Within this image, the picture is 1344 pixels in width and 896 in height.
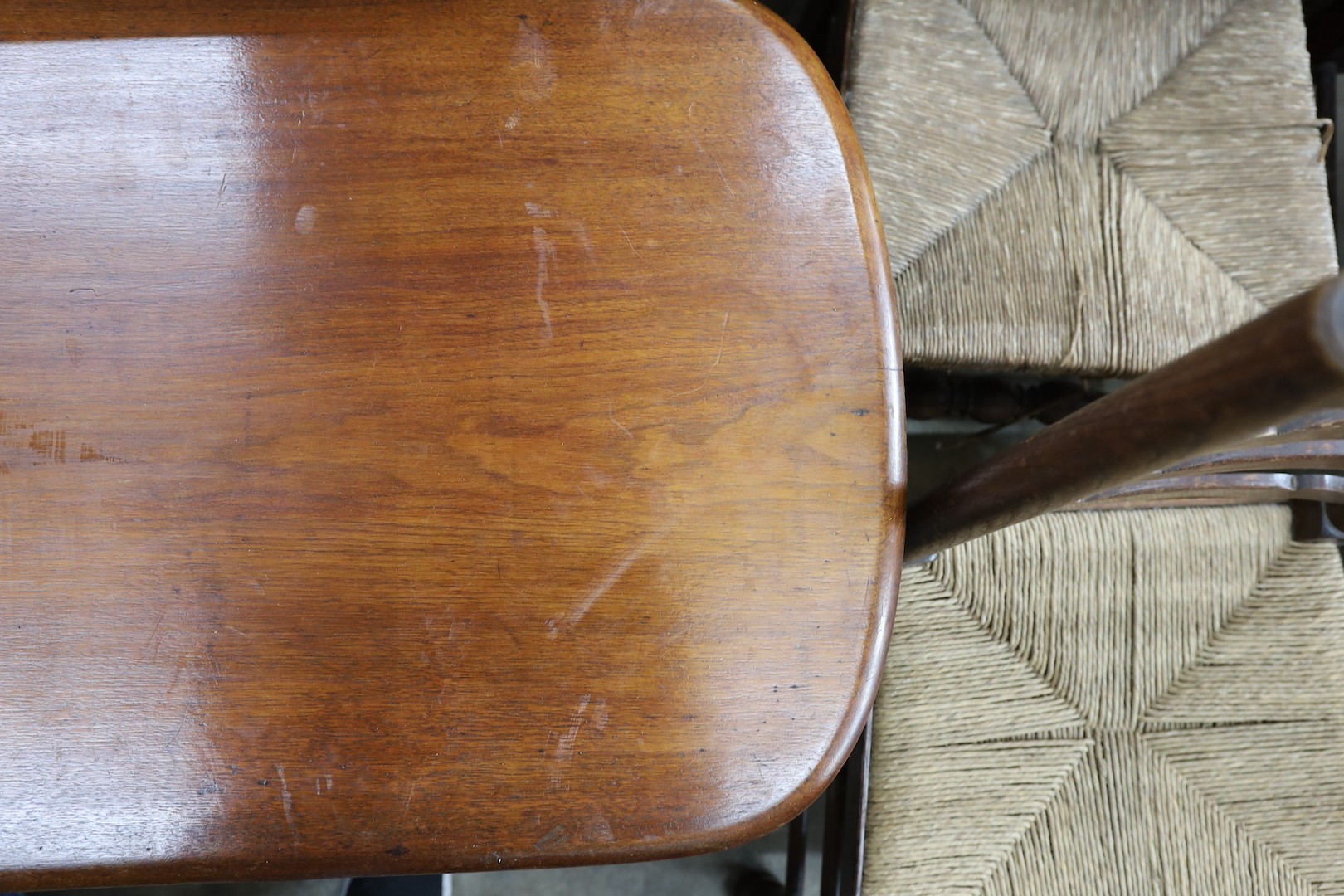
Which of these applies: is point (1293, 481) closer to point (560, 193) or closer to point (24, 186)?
point (560, 193)

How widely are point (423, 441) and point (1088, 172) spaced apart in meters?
0.59

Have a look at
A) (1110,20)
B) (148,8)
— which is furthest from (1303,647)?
(148,8)

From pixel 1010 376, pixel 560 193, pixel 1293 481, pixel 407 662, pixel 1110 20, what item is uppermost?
pixel 1110 20

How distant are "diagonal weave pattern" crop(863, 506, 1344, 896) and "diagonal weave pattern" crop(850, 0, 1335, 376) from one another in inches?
6.4

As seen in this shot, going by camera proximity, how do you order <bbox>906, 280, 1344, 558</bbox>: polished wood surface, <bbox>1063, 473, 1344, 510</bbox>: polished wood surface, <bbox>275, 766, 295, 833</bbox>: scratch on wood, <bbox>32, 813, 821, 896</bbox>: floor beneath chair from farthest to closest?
<bbox>32, 813, 821, 896</bbox>: floor beneath chair
<bbox>1063, 473, 1344, 510</bbox>: polished wood surface
<bbox>275, 766, 295, 833</bbox>: scratch on wood
<bbox>906, 280, 1344, 558</bbox>: polished wood surface

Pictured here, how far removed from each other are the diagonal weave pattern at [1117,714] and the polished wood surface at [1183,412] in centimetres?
26

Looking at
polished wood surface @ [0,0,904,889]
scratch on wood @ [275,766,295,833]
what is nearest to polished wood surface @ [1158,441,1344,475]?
polished wood surface @ [0,0,904,889]

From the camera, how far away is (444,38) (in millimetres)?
537

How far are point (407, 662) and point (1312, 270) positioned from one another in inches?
30.6

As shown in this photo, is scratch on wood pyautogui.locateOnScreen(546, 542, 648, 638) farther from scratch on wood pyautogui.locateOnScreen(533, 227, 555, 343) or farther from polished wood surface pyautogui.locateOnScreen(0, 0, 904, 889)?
scratch on wood pyautogui.locateOnScreen(533, 227, 555, 343)

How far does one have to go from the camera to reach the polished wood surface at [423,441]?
0.49 metres

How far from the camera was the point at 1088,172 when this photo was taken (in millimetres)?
743

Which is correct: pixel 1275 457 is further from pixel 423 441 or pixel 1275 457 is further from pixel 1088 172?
pixel 423 441

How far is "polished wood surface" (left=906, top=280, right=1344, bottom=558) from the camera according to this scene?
27cm
